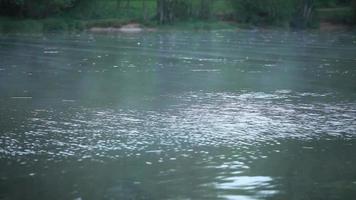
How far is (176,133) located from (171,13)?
2371 inches

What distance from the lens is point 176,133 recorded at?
41.9 feet

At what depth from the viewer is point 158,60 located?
29500 millimetres

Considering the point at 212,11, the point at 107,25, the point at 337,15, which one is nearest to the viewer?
the point at 107,25

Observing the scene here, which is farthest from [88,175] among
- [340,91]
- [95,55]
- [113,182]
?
[95,55]

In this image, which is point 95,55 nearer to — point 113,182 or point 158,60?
point 158,60

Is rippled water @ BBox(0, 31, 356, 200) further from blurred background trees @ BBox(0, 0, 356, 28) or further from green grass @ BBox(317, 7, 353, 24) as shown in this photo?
green grass @ BBox(317, 7, 353, 24)

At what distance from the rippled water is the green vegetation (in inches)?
1478

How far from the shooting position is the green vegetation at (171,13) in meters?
60.6

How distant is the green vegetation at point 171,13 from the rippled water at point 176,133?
123ft

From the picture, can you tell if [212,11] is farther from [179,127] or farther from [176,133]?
[176,133]

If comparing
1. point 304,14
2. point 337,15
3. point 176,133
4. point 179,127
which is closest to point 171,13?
point 304,14

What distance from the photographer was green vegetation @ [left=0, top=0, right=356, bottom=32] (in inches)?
2386

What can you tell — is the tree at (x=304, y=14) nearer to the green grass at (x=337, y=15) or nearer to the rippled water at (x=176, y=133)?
the green grass at (x=337, y=15)

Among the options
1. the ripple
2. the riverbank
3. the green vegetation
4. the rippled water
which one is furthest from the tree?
the ripple
